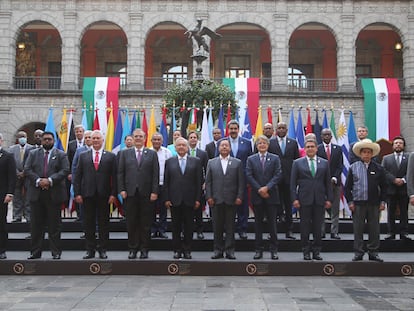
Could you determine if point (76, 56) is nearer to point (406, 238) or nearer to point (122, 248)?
point (122, 248)

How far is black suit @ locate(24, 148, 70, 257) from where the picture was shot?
8281mm

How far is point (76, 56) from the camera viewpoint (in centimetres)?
2708

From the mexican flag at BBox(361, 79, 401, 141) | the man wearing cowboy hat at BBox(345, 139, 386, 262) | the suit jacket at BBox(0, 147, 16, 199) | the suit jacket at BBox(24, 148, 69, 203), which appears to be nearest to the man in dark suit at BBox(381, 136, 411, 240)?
the man wearing cowboy hat at BBox(345, 139, 386, 262)

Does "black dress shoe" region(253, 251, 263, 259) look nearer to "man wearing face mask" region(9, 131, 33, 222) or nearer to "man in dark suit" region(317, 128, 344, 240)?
"man in dark suit" region(317, 128, 344, 240)

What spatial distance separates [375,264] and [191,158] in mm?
3239

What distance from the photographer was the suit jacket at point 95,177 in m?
8.27

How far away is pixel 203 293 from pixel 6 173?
3900 millimetres

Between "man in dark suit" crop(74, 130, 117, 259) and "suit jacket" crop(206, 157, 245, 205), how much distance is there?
1526mm

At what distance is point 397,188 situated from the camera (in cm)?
962

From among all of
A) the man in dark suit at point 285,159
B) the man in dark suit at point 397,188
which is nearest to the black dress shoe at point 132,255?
the man in dark suit at point 285,159

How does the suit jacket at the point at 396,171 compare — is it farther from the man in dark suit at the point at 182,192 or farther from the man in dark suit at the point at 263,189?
the man in dark suit at the point at 182,192

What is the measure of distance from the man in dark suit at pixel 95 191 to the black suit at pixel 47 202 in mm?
281

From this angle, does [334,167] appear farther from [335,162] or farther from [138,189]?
[138,189]

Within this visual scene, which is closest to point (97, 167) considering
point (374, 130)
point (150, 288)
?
point (150, 288)
